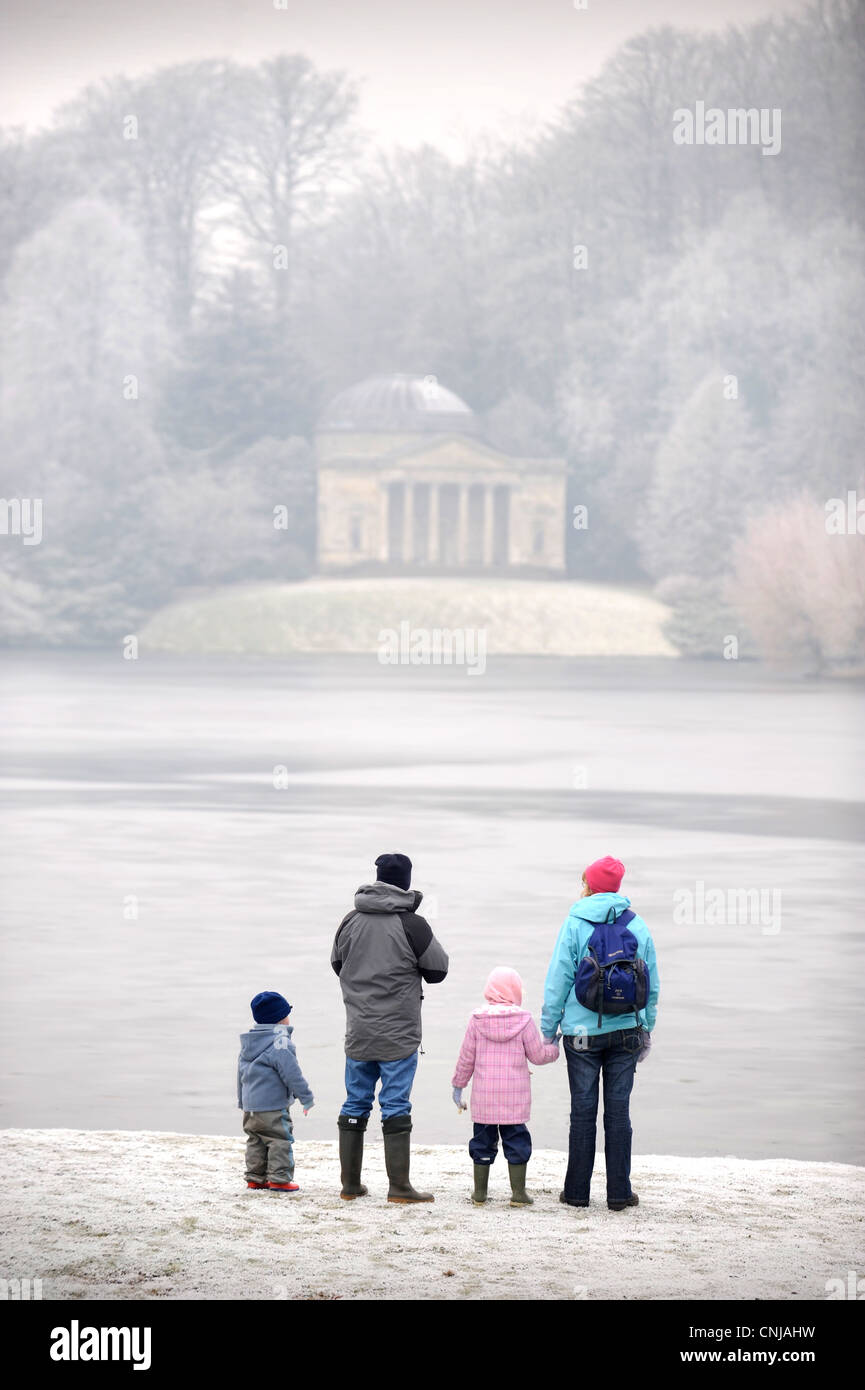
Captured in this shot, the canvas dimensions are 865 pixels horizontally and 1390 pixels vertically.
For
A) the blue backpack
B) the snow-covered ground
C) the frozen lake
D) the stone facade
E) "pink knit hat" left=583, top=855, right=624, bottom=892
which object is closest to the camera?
the snow-covered ground

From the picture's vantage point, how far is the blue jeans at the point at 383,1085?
8109 millimetres

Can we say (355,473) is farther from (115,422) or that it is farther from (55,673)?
(55,673)

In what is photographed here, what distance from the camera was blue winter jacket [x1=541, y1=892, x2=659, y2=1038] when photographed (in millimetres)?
8070

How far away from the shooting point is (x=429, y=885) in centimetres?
1706

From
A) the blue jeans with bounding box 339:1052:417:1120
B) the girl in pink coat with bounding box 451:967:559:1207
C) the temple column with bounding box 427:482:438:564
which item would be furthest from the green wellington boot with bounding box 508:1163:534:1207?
the temple column with bounding box 427:482:438:564

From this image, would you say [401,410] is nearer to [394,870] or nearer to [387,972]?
[394,870]

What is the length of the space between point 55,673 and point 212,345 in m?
30.0

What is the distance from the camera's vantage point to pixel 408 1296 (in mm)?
6750

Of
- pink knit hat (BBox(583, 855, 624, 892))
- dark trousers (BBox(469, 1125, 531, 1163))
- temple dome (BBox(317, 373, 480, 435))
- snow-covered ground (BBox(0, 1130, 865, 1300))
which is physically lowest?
snow-covered ground (BBox(0, 1130, 865, 1300))

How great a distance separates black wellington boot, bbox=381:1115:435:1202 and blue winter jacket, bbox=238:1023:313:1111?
0.32m

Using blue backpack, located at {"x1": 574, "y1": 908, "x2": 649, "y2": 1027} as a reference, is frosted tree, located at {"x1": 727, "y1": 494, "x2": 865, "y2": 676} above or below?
above

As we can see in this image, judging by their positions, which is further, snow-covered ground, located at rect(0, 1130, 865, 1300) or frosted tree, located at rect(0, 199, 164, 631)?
frosted tree, located at rect(0, 199, 164, 631)

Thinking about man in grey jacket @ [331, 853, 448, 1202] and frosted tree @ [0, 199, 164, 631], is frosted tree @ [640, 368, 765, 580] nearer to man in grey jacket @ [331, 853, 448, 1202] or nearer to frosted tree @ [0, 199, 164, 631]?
frosted tree @ [0, 199, 164, 631]
